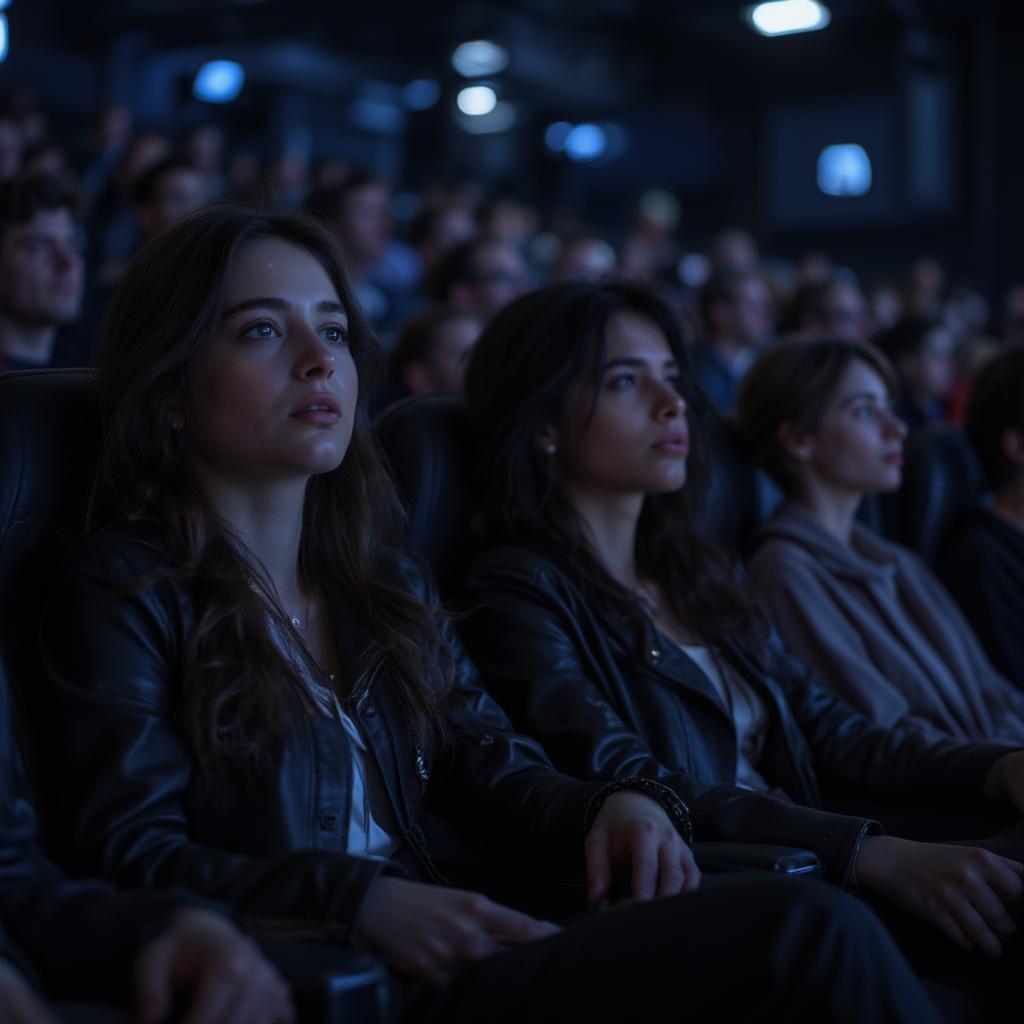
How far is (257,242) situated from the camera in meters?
1.56

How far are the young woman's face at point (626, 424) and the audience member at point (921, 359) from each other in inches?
101

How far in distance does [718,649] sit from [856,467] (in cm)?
64

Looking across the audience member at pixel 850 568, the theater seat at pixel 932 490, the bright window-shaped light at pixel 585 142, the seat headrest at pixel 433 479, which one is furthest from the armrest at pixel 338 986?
the bright window-shaped light at pixel 585 142

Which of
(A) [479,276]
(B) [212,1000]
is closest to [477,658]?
(B) [212,1000]

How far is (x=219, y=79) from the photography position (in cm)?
1141

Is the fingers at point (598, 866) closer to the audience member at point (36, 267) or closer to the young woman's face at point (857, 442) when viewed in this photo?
the young woman's face at point (857, 442)

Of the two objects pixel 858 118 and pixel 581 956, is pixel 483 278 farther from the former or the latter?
pixel 858 118

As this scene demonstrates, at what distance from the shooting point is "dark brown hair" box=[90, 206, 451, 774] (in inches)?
53.1

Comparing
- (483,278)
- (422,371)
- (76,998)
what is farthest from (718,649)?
(483,278)

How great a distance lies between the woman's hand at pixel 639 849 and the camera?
136 cm

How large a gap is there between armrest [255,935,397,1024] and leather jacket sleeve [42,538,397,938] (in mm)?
110

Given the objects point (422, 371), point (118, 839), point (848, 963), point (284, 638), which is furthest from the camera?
point (422, 371)

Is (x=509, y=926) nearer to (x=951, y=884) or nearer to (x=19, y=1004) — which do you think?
(x=19, y=1004)

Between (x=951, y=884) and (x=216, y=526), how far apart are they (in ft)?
3.12
